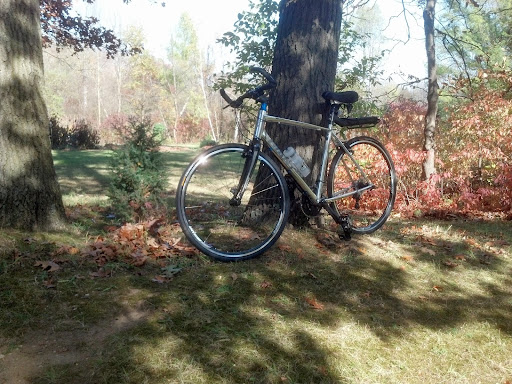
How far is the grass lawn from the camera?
6.60 ft

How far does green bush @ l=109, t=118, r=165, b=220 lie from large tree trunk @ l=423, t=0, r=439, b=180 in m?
4.67

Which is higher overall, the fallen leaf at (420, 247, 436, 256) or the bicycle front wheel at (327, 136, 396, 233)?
the bicycle front wheel at (327, 136, 396, 233)

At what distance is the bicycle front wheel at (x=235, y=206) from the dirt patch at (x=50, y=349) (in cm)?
94

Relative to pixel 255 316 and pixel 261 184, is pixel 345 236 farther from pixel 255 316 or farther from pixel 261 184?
pixel 255 316

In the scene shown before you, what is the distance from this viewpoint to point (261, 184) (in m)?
3.53

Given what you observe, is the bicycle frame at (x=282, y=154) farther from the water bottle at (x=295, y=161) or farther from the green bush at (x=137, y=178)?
the green bush at (x=137, y=178)

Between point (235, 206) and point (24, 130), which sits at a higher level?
point (24, 130)

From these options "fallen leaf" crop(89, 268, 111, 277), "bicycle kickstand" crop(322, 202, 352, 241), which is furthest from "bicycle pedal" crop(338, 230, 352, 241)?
"fallen leaf" crop(89, 268, 111, 277)

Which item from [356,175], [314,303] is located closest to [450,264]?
[356,175]

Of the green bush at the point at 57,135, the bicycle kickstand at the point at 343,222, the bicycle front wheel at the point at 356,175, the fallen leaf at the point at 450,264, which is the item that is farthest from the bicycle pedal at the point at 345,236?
the green bush at the point at 57,135

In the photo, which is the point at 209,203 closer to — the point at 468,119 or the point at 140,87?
the point at 468,119

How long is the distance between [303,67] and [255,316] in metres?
2.15

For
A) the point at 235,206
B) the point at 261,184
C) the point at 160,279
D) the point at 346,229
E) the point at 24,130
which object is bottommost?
the point at 160,279

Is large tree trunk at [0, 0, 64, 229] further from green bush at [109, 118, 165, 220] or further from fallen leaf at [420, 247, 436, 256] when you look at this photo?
fallen leaf at [420, 247, 436, 256]
